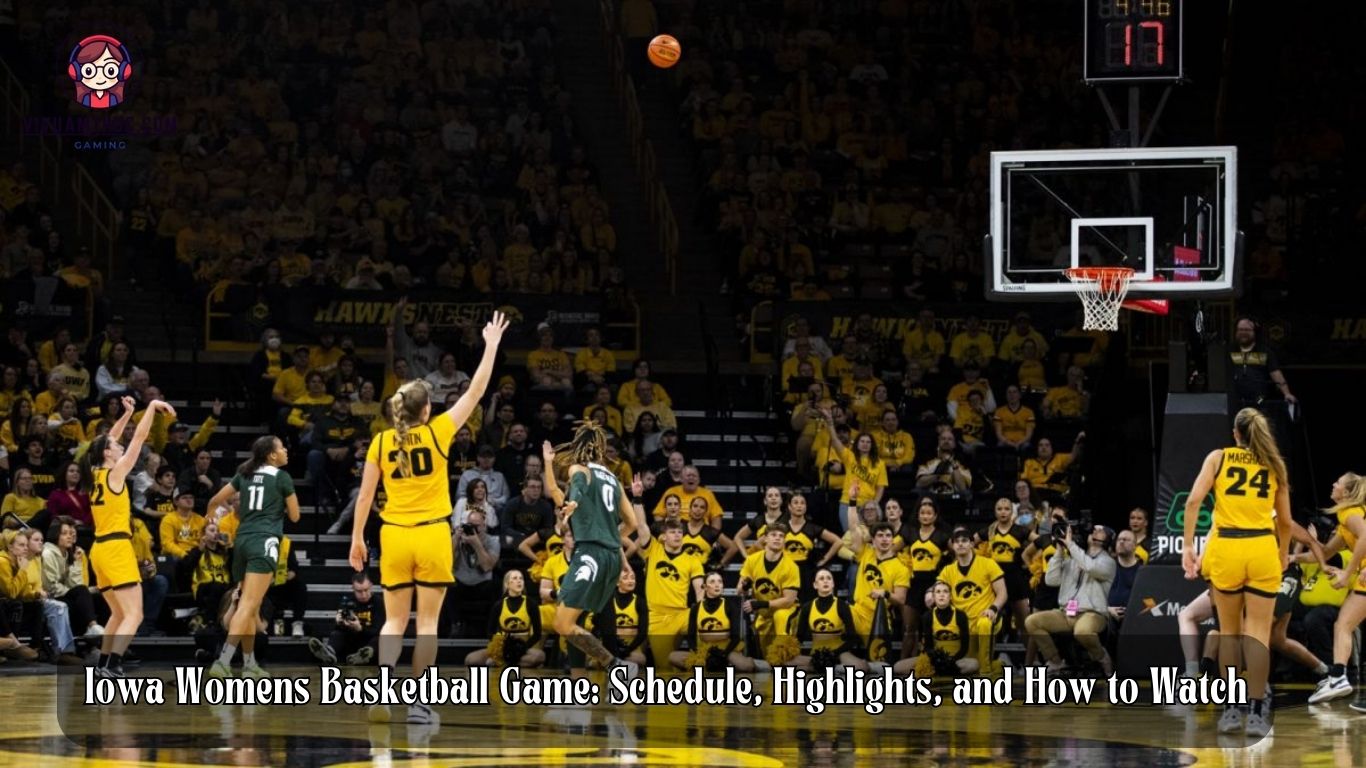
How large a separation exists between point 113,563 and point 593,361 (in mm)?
9700

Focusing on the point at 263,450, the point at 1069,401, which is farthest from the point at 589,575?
the point at 1069,401

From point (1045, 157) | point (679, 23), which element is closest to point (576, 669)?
point (1045, 157)

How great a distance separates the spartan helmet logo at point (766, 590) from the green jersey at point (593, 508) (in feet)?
17.8

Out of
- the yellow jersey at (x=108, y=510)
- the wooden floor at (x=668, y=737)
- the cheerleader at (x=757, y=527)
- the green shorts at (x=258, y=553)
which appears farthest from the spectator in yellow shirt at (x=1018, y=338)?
the yellow jersey at (x=108, y=510)

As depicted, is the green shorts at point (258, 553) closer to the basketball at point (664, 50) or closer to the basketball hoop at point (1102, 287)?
the basketball hoop at point (1102, 287)

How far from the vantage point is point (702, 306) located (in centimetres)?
2547

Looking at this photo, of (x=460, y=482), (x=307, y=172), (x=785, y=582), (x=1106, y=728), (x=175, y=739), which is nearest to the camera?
(x=175, y=739)

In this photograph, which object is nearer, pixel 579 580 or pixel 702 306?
pixel 579 580

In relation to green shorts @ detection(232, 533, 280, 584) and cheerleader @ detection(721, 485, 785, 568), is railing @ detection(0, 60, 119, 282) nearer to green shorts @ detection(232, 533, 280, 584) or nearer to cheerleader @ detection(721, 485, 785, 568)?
cheerleader @ detection(721, 485, 785, 568)

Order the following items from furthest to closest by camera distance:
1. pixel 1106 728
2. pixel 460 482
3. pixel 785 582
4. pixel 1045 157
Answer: pixel 460 482
pixel 785 582
pixel 1045 157
pixel 1106 728

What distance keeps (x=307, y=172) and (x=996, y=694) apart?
14898 millimetres

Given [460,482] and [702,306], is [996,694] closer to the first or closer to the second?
[460,482]

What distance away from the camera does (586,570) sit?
13.2m

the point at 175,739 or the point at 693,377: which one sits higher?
the point at 693,377
